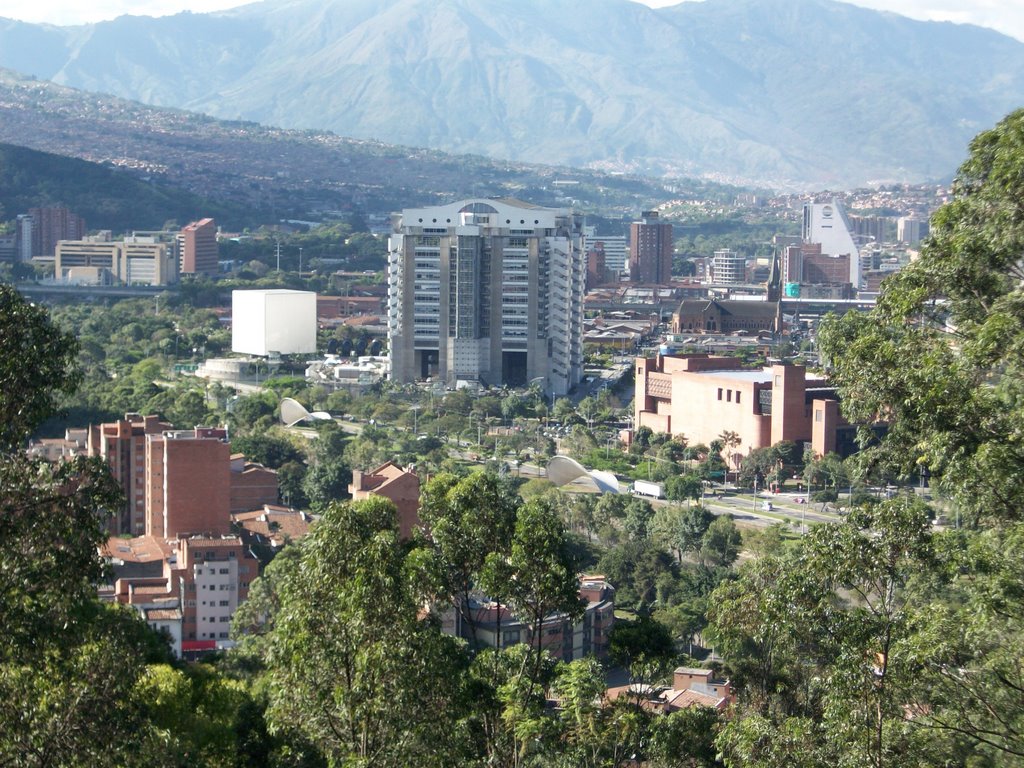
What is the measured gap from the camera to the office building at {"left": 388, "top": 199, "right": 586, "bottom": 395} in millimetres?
37750

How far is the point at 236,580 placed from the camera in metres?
19.4

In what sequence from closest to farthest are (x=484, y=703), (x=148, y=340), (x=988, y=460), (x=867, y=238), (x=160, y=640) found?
(x=988, y=460) < (x=484, y=703) < (x=160, y=640) < (x=148, y=340) < (x=867, y=238)

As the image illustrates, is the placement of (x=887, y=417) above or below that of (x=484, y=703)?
above

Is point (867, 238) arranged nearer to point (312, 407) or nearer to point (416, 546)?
point (312, 407)

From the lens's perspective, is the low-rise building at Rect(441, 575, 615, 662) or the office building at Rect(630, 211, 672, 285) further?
the office building at Rect(630, 211, 672, 285)

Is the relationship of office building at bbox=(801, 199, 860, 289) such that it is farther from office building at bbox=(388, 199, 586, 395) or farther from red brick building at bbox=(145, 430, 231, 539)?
red brick building at bbox=(145, 430, 231, 539)

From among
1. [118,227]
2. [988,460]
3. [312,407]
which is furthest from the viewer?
[118,227]

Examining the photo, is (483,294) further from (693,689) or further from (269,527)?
(693,689)

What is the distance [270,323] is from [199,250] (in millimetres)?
20839

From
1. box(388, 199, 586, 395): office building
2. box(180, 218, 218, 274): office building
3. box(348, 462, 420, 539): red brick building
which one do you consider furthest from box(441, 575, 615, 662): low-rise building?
box(180, 218, 218, 274): office building

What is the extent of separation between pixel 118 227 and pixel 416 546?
66772mm

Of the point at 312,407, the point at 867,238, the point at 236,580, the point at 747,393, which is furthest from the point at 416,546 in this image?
the point at 867,238

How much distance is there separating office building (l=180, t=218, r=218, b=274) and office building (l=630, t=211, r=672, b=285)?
1771cm

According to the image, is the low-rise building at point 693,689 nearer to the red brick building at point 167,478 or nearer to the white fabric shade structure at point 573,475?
the red brick building at point 167,478
